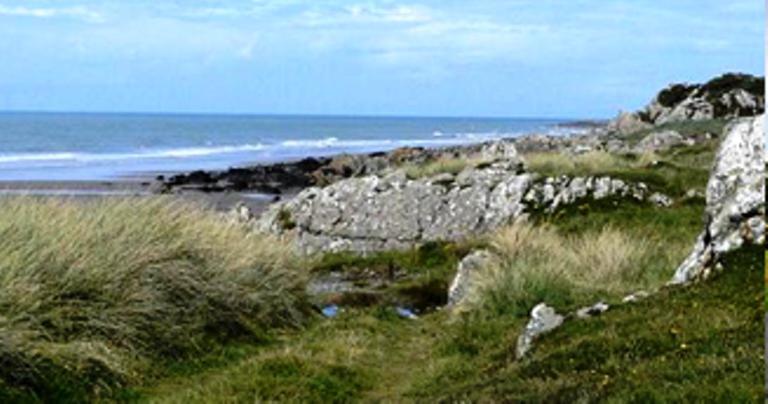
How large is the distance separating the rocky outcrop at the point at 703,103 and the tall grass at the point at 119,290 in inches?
2224

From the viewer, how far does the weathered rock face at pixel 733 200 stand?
1259 cm

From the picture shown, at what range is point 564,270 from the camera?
681 inches

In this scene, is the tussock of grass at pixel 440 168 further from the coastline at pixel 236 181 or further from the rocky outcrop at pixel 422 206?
the coastline at pixel 236 181

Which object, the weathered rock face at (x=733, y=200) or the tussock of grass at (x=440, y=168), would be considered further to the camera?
the tussock of grass at (x=440, y=168)

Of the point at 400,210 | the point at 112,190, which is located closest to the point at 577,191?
the point at 400,210

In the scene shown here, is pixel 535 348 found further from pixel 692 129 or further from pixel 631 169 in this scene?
pixel 692 129

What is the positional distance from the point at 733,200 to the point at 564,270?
4.48m

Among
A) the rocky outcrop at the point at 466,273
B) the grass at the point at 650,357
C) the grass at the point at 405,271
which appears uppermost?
the grass at the point at 650,357

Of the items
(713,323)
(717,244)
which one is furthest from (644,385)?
(717,244)

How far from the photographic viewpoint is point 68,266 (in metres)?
13.1

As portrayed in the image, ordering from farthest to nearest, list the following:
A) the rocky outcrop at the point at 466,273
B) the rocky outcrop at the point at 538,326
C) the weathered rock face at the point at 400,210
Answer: the weathered rock face at the point at 400,210 → the rocky outcrop at the point at 466,273 → the rocky outcrop at the point at 538,326

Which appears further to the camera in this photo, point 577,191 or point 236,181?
point 236,181

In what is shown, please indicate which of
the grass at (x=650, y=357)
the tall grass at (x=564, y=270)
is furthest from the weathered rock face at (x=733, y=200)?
the tall grass at (x=564, y=270)

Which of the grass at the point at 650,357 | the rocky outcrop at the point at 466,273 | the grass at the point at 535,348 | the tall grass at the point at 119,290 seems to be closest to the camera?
the grass at the point at 650,357
